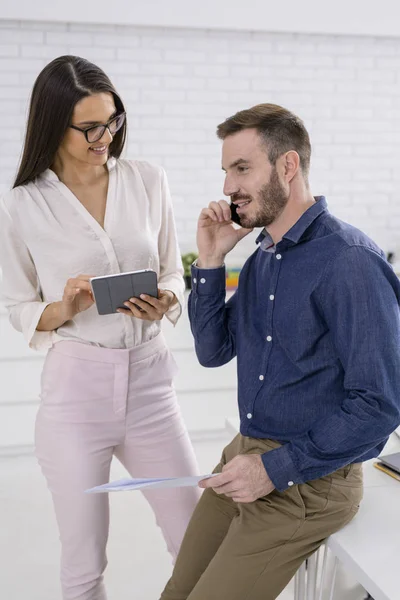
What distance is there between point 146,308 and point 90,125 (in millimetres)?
529

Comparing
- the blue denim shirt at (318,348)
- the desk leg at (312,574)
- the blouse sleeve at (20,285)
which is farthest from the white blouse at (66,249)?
the desk leg at (312,574)

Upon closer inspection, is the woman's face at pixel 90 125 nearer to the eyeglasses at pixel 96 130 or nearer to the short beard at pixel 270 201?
the eyeglasses at pixel 96 130

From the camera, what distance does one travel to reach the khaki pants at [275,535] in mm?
1646

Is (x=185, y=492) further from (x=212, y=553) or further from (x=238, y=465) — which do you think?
(x=238, y=465)

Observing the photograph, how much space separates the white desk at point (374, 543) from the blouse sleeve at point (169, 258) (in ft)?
2.48

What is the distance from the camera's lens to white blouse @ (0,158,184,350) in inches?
82.2

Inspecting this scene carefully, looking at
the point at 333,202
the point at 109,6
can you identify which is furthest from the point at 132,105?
the point at 333,202

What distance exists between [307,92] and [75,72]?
2741 mm

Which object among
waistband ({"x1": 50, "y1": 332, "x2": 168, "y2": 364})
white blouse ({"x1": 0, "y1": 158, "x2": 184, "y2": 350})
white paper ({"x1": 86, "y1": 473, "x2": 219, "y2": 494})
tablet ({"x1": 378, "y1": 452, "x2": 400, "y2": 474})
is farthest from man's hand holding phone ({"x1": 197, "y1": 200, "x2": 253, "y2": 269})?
tablet ({"x1": 378, "y1": 452, "x2": 400, "y2": 474})

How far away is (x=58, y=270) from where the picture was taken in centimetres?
211

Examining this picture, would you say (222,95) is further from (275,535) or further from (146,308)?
(275,535)

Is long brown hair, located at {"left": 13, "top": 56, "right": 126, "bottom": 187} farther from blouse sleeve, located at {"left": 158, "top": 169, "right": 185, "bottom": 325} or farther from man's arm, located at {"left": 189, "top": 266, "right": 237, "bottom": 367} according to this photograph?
man's arm, located at {"left": 189, "top": 266, "right": 237, "bottom": 367}

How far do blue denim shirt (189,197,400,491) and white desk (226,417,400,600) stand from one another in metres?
0.17

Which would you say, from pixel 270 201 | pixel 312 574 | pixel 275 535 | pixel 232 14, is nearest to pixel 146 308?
pixel 270 201
